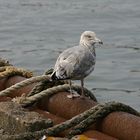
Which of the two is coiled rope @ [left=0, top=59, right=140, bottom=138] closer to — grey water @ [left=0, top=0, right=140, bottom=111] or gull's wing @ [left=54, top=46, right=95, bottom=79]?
gull's wing @ [left=54, top=46, right=95, bottom=79]

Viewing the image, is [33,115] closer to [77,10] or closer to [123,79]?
[123,79]

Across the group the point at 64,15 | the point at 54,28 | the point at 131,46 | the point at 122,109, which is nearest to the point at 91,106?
the point at 122,109

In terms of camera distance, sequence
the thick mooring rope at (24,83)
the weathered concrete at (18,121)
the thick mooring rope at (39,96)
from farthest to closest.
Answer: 1. the thick mooring rope at (24,83)
2. the thick mooring rope at (39,96)
3. the weathered concrete at (18,121)

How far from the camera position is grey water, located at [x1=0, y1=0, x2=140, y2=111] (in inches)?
336

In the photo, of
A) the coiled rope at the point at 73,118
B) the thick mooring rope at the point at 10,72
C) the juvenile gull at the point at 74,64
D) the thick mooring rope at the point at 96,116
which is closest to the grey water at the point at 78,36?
the thick mooring rope at the point at 10,72

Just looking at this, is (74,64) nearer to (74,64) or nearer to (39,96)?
(74,64)

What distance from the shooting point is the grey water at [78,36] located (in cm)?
854

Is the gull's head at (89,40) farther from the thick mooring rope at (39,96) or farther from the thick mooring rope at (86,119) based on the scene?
the thick mooring rope at (86,119)

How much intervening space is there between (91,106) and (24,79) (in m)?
0.93

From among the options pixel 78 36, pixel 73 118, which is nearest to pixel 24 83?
pixel 73 118

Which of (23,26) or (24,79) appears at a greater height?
(24,79)

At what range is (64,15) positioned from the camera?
1283 centimetres

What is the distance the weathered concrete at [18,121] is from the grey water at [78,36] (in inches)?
136

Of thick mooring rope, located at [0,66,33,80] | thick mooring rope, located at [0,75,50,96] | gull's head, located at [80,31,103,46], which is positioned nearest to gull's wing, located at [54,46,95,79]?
gull's head, located at [80,31,103,46]
